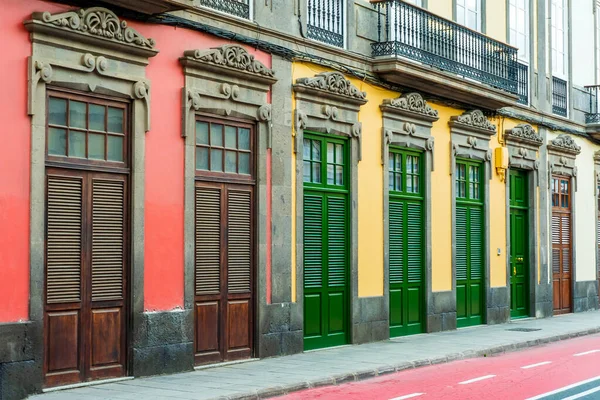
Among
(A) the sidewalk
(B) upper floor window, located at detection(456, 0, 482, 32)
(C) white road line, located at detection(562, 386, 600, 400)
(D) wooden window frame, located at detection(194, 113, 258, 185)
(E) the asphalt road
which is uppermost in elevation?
(B) upper floor window, located at detection(456, 0, 482, 32)

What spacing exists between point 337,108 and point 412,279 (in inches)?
154

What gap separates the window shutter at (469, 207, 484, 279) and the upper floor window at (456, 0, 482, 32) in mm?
3781

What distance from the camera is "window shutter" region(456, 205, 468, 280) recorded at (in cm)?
1967

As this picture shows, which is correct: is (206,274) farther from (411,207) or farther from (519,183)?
(519,183)

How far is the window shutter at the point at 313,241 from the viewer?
15273 millimetres

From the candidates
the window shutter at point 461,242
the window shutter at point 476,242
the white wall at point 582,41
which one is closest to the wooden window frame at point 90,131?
the window shutter at point 461,242

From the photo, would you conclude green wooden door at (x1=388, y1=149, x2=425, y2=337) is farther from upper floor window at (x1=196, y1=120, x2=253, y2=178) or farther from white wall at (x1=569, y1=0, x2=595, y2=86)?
white wall at (x1=569, y1=0, x2=595, y2=86)

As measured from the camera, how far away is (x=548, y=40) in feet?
78.2

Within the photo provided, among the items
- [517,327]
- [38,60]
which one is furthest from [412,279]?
[38,60]

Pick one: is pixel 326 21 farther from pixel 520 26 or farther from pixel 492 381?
pixel 520 26

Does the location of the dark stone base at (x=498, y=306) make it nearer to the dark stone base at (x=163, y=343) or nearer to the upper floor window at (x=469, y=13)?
the upper floor window at (x=469, y=13)

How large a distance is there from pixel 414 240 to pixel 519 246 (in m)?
5.13

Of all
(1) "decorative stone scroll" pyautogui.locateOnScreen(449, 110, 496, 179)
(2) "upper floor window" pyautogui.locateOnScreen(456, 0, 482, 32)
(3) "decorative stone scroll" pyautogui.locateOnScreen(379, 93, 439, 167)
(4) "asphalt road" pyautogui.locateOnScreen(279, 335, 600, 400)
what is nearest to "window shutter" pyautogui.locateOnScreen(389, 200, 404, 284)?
(3) "decorative stone scroll" pyautogui.locateOnScreen(379, 93, 439, 167)

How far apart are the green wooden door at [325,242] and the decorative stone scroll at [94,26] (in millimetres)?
4027
